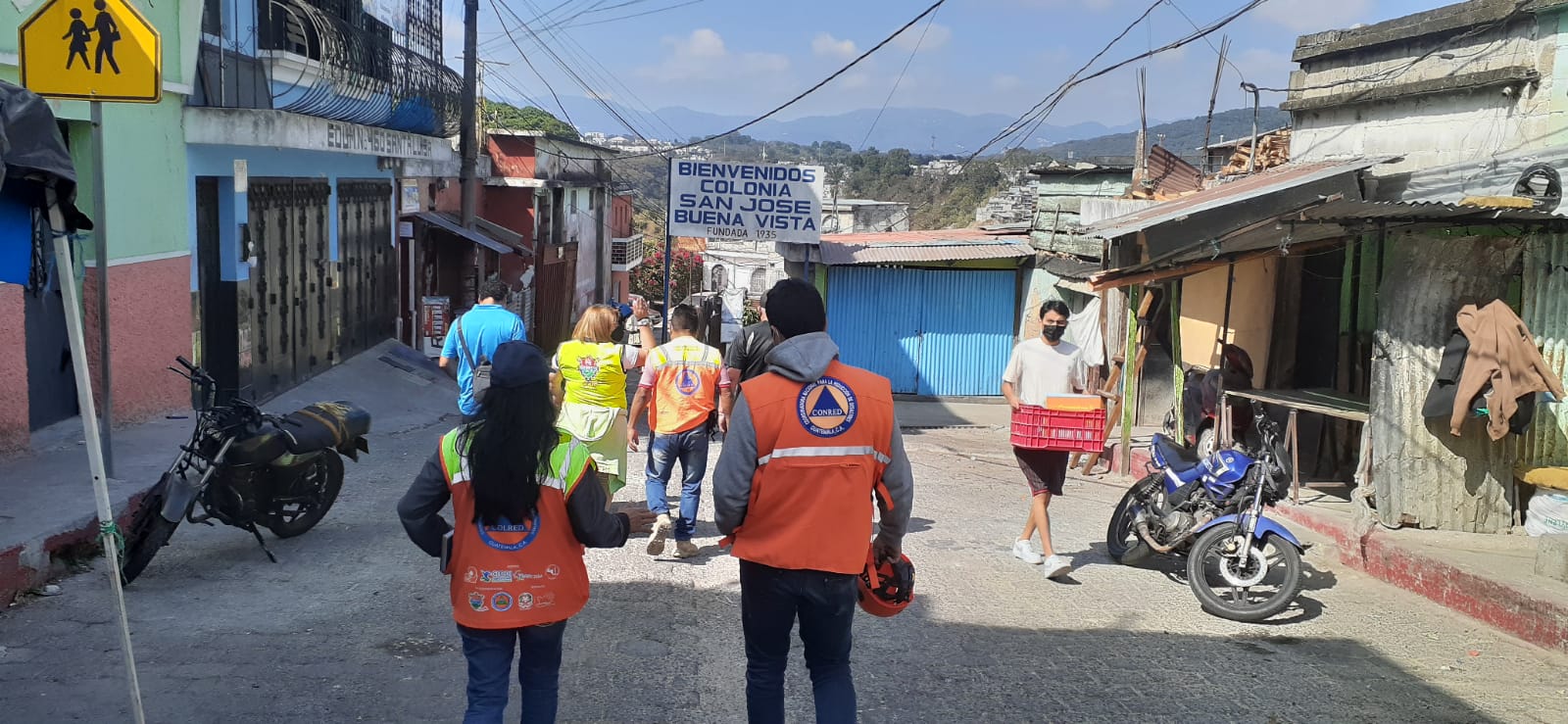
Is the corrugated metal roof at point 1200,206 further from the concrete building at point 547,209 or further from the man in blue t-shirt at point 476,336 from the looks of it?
the concrete building at point 547,209

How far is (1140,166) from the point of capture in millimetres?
17266

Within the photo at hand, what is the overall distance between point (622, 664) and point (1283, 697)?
290 cm

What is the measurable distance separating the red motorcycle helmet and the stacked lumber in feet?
36.6

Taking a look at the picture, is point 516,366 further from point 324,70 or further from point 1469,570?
point 324,70

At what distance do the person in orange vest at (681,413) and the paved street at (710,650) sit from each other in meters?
0.28

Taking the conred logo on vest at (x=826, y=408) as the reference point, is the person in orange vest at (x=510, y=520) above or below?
below

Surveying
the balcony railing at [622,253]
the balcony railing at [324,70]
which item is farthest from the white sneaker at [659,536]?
the balcony railing at [622,253]

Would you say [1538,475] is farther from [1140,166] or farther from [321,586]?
[1140,166]

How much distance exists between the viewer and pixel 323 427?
7367 mm

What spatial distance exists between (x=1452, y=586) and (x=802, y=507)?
15.6 feet

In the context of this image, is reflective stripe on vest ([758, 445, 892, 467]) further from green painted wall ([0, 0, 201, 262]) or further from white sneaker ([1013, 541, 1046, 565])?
green painted wall ([0, 0, 201, 262])

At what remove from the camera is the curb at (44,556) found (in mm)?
6102

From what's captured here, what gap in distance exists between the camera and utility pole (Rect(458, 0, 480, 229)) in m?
21.1

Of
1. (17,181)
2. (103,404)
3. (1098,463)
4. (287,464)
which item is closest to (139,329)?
(103,404)
